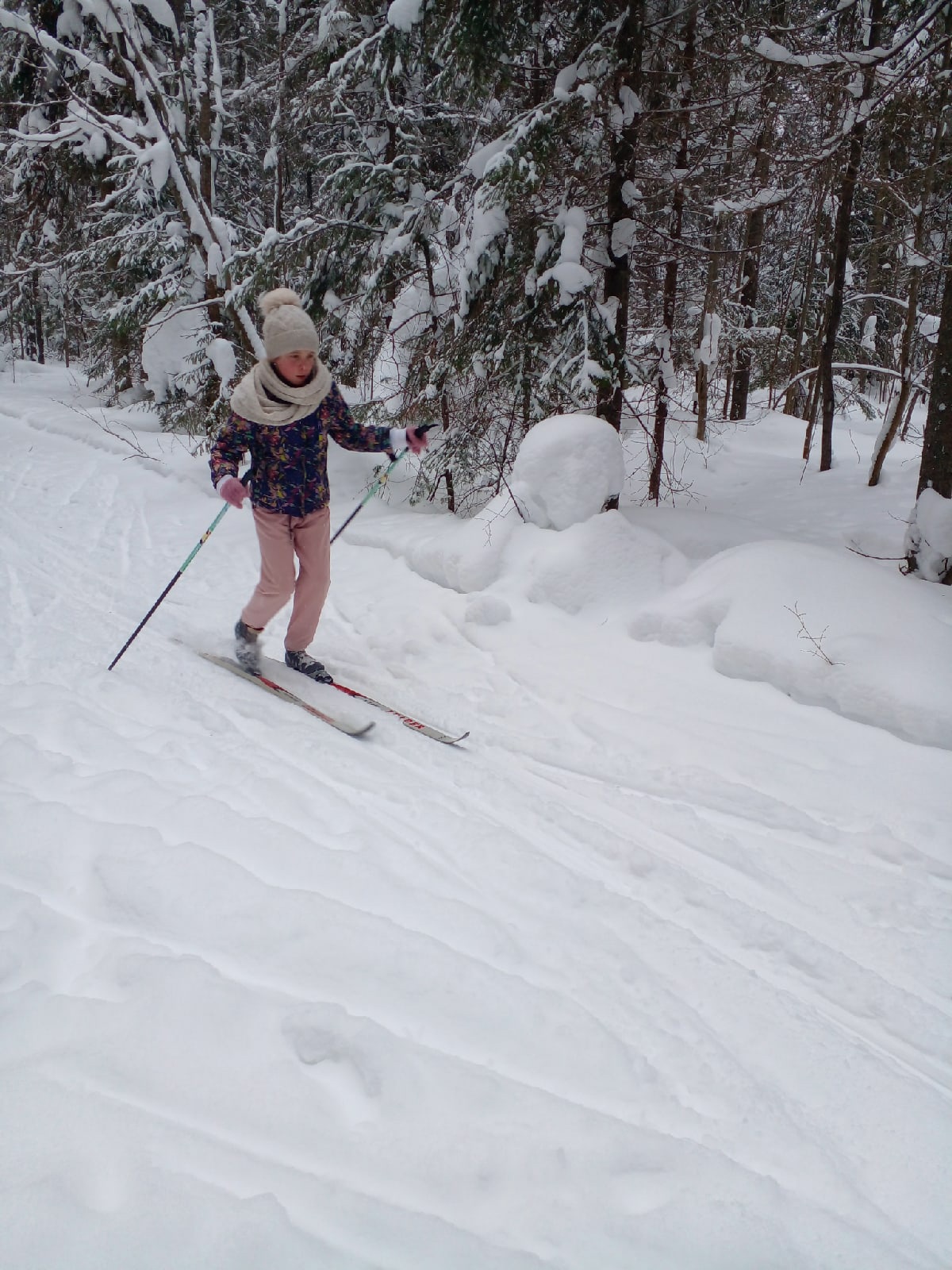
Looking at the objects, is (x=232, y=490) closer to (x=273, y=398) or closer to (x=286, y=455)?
(x=286, y=455)

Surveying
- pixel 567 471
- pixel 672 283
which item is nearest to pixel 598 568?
pixel 567 471

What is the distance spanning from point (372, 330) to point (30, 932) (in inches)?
323

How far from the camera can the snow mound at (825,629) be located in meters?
3.77

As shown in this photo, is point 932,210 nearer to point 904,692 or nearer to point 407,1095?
point 904,692

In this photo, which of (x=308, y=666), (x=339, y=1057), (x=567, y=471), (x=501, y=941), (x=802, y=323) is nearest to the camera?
(x=339, y=1057)

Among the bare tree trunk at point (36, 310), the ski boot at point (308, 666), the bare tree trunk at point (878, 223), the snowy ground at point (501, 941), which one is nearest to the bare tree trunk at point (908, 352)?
the bare tree trunk at point (878, 223)

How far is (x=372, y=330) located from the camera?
29.6ft

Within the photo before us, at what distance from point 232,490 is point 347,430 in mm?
849

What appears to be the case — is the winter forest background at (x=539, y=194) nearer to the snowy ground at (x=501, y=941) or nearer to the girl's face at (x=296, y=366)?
the snowy ground at (x=501, y=941)

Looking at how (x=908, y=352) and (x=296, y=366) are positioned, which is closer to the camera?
(x=296, y=366)

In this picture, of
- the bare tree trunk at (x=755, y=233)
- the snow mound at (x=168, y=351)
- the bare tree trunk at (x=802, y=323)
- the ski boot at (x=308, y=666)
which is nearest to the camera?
the ski boot at (x=308, y=666)

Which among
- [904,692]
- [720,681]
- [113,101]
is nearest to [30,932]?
[720,681]

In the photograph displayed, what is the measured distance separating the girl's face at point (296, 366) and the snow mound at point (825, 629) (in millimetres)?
2581

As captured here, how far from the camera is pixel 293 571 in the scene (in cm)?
442
